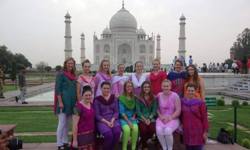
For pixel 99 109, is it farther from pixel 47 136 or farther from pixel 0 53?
pixel 0 53

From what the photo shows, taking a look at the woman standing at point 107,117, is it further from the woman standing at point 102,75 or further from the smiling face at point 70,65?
the smiling face at point 70,65

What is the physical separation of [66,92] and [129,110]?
1103 mm

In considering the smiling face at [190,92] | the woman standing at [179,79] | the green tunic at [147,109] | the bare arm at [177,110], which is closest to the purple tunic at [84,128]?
the green tunic at [147,109]

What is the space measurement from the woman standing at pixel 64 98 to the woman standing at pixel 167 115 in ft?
4.84

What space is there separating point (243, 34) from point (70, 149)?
1948 inches

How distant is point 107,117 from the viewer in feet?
18.7

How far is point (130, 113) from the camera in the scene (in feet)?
19.5

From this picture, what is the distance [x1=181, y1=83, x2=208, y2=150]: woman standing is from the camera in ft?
18.5

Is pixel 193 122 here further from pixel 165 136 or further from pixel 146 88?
pixel 146 88

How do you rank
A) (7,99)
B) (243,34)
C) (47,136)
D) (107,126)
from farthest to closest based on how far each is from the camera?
(243,34), (7,99), (47,136), (107,126)

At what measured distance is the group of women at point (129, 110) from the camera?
555 cm

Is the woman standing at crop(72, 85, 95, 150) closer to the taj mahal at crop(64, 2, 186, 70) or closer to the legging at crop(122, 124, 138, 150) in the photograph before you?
the legging at crop(122, 124, 138, 150)

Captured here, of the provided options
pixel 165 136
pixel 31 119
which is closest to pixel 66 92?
pixel 165 136

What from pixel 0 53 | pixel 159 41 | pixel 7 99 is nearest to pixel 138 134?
pixel 7 99
